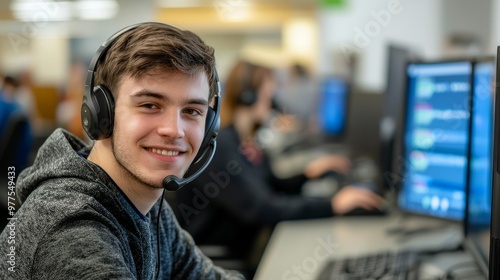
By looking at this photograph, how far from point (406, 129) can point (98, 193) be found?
3.97 ft

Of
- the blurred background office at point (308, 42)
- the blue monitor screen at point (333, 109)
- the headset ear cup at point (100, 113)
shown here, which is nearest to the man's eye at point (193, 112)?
the headset ear cup at point (100, 113)

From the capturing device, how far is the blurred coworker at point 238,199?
202 cm

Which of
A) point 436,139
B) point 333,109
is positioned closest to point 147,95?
point 436,139

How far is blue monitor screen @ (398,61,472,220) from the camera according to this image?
1.60m

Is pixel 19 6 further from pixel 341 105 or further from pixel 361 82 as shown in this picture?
pixel 341 105

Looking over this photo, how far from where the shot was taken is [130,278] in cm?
75

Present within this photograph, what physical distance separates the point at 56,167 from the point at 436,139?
1168mm

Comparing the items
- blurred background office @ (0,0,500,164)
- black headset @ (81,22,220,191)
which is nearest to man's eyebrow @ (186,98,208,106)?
black headset @ (81,22,220,191)

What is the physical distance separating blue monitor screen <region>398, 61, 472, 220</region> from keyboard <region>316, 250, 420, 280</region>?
22 centimetres

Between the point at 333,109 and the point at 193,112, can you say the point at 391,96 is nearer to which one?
the point at 333,109

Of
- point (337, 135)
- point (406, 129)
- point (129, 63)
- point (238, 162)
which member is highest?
point (129, 63)

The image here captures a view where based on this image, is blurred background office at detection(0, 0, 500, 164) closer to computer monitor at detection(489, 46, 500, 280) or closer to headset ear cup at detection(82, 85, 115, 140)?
headset ear cup at detection(82, 85, 115, 140)

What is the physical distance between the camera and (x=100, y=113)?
2.85ft

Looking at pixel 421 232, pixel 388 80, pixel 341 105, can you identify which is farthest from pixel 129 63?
pixel 341 105
